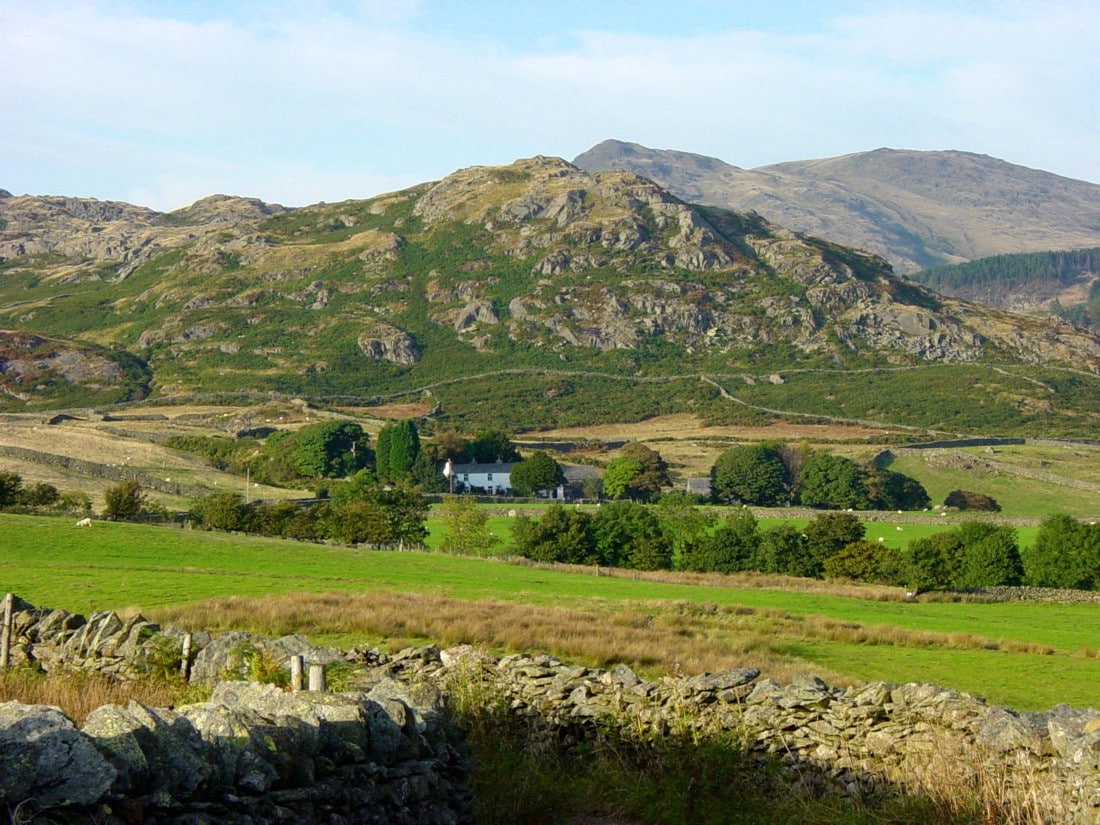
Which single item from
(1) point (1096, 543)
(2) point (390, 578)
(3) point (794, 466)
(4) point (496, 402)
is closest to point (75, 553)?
(2) point (390, 578)

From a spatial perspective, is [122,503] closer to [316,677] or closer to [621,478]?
[316,677]

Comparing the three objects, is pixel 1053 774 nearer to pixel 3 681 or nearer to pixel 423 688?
pixel 423 688

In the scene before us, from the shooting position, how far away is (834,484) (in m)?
113

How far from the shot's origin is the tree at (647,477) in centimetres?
11738

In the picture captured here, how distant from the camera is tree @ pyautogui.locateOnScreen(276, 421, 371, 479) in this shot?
122 metres

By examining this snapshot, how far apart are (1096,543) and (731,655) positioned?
4614 cm

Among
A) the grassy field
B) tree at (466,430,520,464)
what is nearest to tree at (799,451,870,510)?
tree at (466,430,520,464)

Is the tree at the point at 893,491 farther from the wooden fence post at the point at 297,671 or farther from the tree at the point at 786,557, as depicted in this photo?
the wooden fence post at the point at 297,671

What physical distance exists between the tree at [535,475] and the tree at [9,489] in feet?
202

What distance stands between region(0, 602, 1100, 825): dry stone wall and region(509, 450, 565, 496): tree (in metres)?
97.1

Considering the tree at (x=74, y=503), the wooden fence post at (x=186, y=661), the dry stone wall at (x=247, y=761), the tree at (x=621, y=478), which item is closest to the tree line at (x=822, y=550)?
the tree at (x=74, y=503)

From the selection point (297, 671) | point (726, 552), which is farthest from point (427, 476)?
point (297, 671)

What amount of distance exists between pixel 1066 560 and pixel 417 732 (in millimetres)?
60021

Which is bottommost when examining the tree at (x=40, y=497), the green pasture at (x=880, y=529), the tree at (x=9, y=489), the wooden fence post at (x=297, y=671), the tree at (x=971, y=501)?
the tree at (x=971, y=501)
